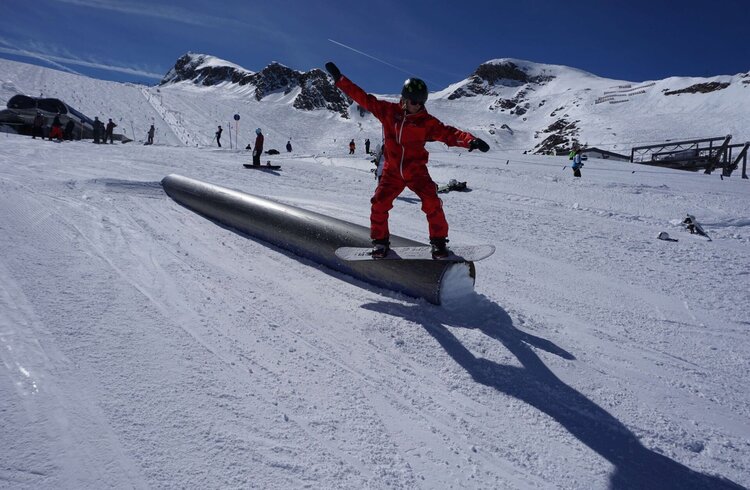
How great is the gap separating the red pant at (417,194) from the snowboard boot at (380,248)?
0.04 m

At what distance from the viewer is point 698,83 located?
183 feet

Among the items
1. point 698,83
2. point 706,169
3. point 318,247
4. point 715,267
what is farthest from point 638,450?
point 698,83

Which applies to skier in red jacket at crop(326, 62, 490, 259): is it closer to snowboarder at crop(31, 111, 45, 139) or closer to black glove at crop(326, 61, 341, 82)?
black glove at crop(326, 61, 341, 82)

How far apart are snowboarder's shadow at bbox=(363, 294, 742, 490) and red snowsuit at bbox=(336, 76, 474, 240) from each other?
0.70 meters

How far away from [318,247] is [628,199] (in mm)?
7836

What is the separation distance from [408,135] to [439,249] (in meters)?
1.00

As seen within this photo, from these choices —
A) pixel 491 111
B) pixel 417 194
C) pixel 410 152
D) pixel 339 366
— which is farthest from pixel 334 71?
pixel 491 111

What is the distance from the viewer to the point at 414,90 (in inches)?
133

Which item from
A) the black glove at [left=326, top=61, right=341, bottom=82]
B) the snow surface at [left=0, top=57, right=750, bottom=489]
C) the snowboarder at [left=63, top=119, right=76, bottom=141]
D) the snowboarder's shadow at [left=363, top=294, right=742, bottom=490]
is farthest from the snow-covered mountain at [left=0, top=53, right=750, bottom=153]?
the snowboarder's shadow at [left=363, top=294, right=742, bottom=490]

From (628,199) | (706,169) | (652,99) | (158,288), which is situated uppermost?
(652,99)

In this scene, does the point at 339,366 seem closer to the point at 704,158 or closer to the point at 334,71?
the point at 334,71

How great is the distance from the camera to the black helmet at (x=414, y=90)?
11.1 feet

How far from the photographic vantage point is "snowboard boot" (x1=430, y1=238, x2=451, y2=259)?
3303mm

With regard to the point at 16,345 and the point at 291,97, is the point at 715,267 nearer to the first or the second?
the point at 16,345
